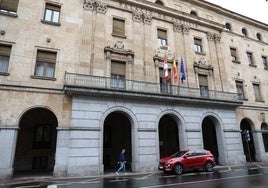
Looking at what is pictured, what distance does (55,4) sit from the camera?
16031mm

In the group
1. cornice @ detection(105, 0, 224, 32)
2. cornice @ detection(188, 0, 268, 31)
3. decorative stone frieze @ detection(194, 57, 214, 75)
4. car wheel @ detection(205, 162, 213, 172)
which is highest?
cornice @ detection(188, 0, 268, 31)

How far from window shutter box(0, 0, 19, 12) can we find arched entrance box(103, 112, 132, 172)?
11.6 meters

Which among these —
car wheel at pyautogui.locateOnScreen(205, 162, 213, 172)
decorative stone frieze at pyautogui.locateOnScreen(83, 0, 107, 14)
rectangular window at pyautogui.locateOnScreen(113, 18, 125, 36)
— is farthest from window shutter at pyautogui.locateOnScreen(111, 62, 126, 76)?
car wheel at pyautogui.locateOnScreen(205, 162, 213, 172)

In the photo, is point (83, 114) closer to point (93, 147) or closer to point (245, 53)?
point (93, 147)

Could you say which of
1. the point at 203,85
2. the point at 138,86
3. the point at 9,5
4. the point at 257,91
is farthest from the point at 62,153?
the point at 257,91

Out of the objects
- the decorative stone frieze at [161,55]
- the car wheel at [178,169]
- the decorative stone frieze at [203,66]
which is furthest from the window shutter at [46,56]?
the decorative stone frieze at [203,66]

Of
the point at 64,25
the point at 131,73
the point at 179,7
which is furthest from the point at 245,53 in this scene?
the point at 64,25

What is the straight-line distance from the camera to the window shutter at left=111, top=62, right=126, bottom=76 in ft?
53.7

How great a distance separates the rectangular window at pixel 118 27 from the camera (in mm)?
17453

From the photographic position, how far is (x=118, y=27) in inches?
694

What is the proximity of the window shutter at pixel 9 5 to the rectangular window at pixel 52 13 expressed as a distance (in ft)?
7.04

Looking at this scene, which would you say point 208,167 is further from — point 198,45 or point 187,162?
point 198,45

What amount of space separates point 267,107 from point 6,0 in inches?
1094

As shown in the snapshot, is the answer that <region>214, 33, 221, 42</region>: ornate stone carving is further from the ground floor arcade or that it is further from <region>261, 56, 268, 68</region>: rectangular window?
the ground floor arcade
